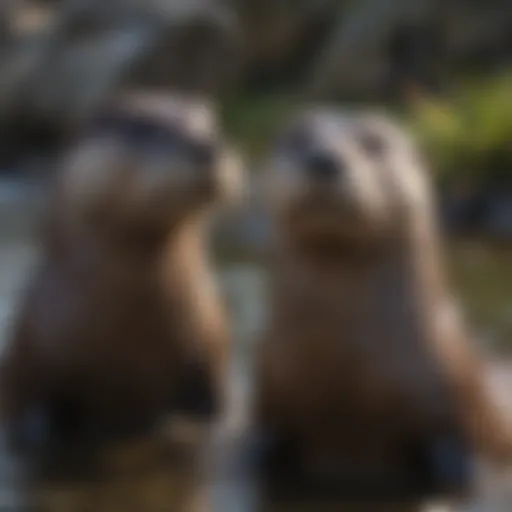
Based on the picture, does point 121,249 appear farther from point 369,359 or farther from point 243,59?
Answer: point 243,59

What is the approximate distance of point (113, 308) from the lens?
7.08m

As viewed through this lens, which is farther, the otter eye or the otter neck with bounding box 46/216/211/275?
the otter neck with bounding box 46/216/211/275

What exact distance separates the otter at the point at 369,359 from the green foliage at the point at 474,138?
618 centimetres

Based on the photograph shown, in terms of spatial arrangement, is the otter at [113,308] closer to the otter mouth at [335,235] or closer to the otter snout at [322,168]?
the otter mouth at [335,235]

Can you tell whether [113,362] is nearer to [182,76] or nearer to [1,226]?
[1,226]

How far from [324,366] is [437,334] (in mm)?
373

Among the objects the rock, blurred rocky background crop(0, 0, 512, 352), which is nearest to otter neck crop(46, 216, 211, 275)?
blurred rocky background crop(0, 0, 512, 352)

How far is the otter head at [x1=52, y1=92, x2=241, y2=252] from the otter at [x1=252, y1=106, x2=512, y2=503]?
1.25 ft

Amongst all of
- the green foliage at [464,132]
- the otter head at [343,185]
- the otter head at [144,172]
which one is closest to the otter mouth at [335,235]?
the otter head at [343,185]

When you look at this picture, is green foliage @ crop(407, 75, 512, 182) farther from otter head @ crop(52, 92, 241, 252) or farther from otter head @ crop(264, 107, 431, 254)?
otter head @ crop(264, 107, 431, 254)

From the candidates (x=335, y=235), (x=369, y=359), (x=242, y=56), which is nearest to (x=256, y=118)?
(x=242, y=56)

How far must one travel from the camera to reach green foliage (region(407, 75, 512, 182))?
12656mm

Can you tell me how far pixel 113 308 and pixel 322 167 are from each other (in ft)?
4.04

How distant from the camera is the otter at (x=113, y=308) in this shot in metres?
6.95
